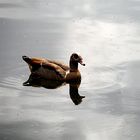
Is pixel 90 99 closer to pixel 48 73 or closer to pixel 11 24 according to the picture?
pixel 48 73

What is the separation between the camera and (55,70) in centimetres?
1494

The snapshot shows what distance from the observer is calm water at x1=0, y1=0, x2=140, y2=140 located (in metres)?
12.0

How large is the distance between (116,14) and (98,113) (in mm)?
10887

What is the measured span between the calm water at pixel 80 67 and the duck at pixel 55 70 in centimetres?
27

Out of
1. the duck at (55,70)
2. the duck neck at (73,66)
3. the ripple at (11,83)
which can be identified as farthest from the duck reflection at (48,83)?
the duck neck at (73,66)

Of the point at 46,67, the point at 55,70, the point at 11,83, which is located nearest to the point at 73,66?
the point at 55,70

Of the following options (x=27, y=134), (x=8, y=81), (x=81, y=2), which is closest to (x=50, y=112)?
(x=27, y=134)

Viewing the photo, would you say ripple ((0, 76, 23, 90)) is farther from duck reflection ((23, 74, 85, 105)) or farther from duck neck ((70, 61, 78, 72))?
duck neck ((70, 61, 78, 72))

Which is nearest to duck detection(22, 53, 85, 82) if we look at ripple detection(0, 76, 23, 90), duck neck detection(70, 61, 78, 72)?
duck neck detection(70, 61, 78, 72)

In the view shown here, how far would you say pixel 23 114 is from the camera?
41.6ft

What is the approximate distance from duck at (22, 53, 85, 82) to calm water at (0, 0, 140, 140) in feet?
0.90

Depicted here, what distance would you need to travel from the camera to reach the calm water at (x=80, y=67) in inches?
474

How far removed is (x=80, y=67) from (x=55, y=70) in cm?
177

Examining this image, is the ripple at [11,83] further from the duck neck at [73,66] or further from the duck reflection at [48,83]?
the duck neck at [73,66]
